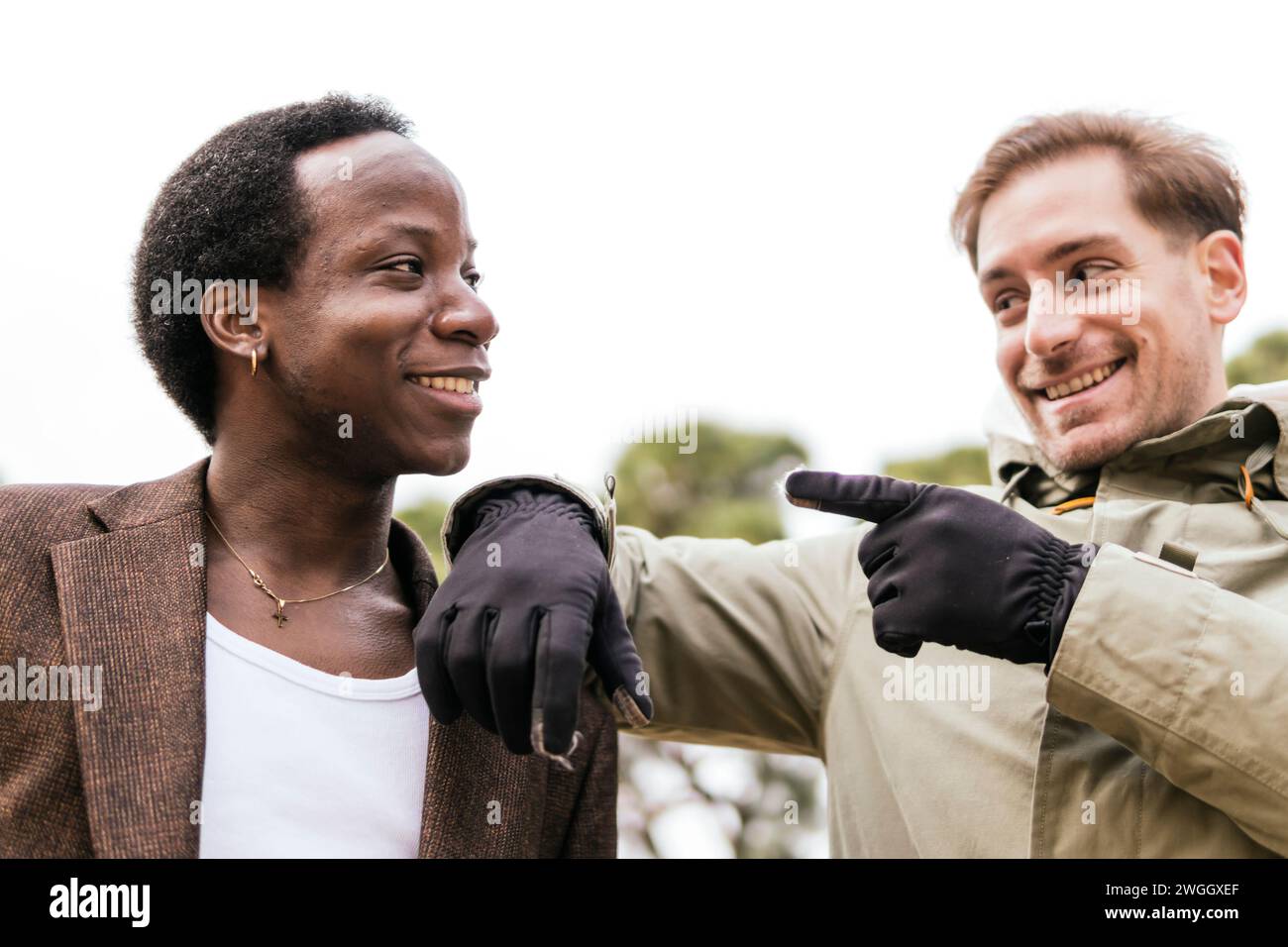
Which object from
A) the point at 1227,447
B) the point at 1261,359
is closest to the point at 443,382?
the point at 1227,447

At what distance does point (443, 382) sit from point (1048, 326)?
146 centimetres

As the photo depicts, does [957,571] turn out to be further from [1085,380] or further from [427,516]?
[427,516]

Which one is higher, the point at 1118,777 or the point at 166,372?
the point at 166,372

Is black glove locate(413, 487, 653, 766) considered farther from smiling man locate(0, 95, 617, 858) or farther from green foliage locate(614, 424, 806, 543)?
green foliage locate(614, 424, 806, 543)

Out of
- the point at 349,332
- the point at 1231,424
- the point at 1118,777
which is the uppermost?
the point at 349,332

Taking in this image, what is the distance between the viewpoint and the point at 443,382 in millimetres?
2498

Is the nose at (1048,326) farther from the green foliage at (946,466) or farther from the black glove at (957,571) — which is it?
the green foliage at (946,466)

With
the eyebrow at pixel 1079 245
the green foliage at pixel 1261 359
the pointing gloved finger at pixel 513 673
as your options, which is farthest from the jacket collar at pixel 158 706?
the green foliage at pixel 1261 359

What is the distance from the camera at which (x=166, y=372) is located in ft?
9.00

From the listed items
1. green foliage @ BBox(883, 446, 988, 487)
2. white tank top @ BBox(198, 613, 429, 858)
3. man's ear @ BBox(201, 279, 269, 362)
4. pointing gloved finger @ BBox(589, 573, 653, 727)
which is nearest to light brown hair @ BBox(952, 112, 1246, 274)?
pointing gloved finger @ BBox(589, 573, 653, 727)

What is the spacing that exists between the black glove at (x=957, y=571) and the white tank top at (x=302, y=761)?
34.3 inches

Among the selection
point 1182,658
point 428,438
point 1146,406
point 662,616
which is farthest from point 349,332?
point 1146,406
